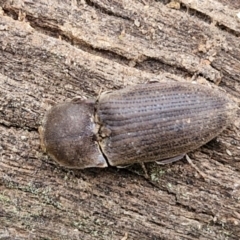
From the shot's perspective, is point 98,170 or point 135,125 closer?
point 135,125

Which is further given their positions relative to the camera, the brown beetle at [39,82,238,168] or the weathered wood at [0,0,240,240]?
the weathered wood at [0,0,240,240]

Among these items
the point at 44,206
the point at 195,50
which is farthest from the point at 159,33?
the point at 44,206

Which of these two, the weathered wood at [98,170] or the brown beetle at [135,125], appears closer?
the brown beetle at [135,125]

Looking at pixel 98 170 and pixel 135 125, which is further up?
pixel 135 125
